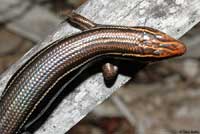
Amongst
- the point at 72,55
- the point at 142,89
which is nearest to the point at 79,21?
the point at 72,55

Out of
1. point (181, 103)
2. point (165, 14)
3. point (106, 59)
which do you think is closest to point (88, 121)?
point (181, 103)

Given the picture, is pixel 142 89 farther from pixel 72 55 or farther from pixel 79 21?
pixel 79 21

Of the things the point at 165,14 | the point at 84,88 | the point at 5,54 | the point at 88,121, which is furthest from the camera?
the point at 5,54

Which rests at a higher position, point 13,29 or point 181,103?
point 13,29

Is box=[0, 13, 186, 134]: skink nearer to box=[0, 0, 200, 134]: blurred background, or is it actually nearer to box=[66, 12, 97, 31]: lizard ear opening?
box=[66, 12, 97, 31]: lizard ear opening

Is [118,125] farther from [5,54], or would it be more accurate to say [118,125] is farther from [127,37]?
[127,37]

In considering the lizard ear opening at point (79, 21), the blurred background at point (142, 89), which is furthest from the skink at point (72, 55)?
the blurred background at point (142, 89)
